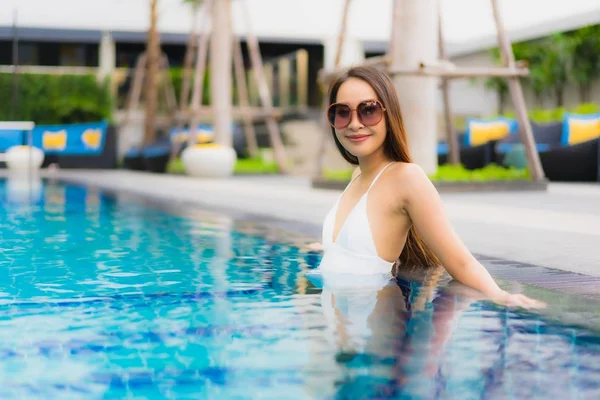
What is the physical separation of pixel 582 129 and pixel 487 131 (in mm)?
2748

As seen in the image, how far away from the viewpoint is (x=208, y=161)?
49.1 ft

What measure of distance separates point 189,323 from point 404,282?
1.06 m

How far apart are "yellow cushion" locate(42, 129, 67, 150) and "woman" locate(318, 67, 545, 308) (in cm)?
1969

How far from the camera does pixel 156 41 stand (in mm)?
20844

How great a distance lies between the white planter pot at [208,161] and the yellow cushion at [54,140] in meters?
7.98

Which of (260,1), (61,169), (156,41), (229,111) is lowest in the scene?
(61,169)

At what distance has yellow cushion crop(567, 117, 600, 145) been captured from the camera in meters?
14.3

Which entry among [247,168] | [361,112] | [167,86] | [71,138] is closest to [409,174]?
[361,112]

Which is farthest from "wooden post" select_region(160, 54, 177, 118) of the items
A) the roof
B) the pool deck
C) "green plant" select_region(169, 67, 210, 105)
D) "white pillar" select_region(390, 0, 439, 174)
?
"white pillar" select_region(390, 0, 439, 174)

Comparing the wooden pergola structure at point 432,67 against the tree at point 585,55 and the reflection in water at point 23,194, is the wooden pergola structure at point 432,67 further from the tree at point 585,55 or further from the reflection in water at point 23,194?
the tree at point 585,55

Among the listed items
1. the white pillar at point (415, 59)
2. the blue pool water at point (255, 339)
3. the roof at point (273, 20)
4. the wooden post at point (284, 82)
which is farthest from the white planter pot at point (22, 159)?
the blue pool water at point (255, 339)

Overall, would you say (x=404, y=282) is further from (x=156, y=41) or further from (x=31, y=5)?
(x=31, y=5)

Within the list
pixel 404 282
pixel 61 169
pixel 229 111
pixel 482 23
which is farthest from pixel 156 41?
pixel 404 282

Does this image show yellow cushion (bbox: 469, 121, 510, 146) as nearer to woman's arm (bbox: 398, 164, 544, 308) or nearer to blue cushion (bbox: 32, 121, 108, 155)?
blue cushion (bbox: 32, 121, 108, 155)
